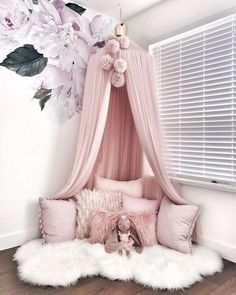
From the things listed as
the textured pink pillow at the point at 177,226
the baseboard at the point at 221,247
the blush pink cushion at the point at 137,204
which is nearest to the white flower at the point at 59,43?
the blush pink cushion at the point at 137,204

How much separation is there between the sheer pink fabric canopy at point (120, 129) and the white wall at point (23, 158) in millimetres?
296

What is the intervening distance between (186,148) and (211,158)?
0.97 ft

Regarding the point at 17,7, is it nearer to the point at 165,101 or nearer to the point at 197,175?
the point at 165,101

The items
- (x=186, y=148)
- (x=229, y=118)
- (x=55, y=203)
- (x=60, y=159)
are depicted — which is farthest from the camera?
(x=60, y=159)

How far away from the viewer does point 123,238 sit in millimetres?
2250

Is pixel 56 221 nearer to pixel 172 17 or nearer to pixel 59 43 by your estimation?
pixel 59 43

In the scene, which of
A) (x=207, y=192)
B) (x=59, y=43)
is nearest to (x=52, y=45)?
(x=59, y=43)

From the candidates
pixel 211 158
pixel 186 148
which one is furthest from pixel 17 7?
pixel 211 158

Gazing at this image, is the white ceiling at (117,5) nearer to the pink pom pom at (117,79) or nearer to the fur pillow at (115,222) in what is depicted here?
the pink pom pom at (117,79)

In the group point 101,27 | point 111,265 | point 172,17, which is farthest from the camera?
point 101,27

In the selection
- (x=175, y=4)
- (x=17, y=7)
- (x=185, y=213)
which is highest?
(x=175, y=4)

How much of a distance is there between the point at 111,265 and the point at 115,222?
388 mm

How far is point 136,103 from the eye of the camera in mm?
2469

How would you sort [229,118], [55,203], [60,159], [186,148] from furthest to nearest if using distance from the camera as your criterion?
1. [60,159]
2. [186,148]
3. [55,203]
4. [229,118]
